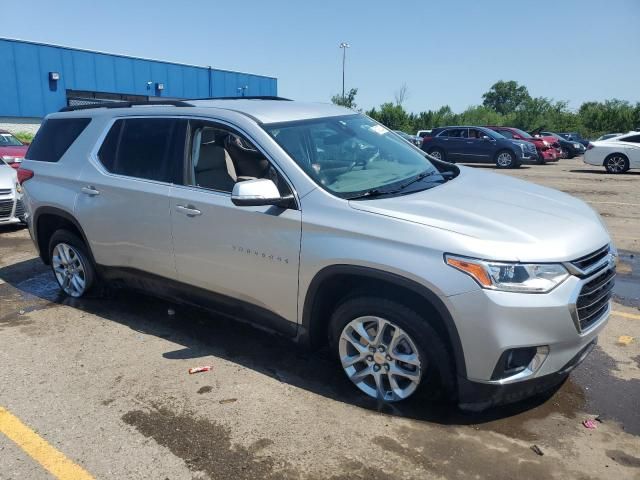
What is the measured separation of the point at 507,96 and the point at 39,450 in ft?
424

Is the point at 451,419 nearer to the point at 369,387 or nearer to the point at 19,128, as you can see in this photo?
the point at 369,387

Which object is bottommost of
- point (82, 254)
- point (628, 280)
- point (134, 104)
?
point (628, 280)

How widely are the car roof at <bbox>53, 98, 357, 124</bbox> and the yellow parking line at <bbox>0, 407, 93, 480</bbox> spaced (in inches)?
94.5

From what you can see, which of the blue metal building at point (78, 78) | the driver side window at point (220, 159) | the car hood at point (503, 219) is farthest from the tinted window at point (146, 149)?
the blue metal building at point (78, 78)

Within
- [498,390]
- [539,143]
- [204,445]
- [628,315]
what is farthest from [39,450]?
[539,143]

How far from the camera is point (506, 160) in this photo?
21.2m

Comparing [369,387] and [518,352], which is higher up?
[518,352]

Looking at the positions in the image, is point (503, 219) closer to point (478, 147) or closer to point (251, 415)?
point (251, 415)

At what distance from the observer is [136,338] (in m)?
4.49

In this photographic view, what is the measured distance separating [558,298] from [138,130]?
3.44m

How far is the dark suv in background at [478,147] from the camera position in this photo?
2112 cm

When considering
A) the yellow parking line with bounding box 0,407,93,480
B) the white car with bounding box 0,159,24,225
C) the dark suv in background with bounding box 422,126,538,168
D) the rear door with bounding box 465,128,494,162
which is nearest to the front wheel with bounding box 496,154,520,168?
the dark suv in background with bounding box 422,126,538,168

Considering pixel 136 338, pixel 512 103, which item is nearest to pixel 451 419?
pixel 136 338

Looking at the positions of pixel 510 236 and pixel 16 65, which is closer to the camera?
pixel 510 236
